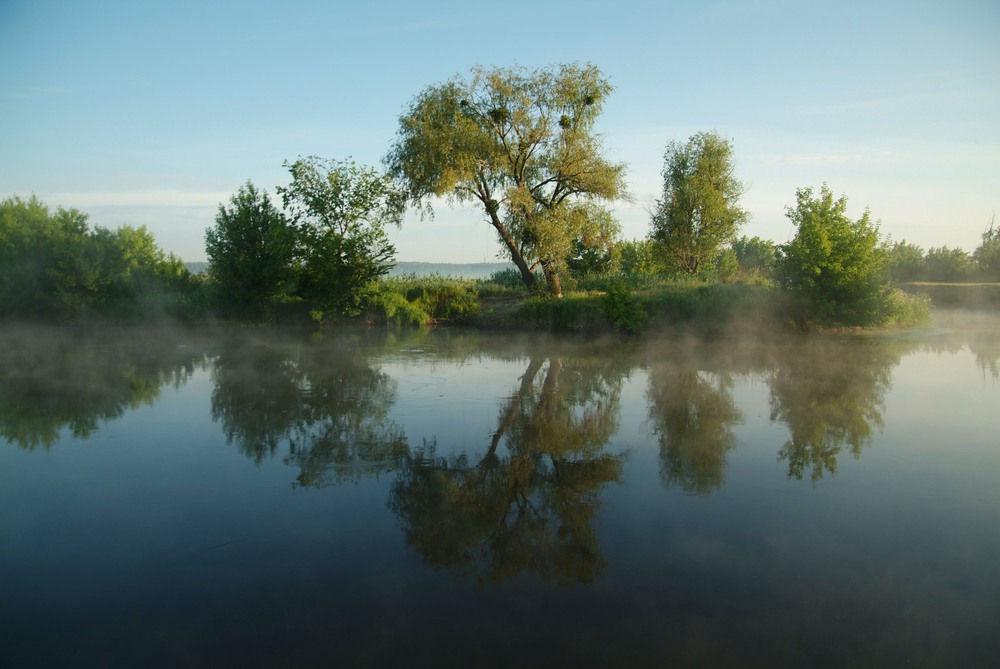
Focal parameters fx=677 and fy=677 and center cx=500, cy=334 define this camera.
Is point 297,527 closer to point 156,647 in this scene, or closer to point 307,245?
point 156,647

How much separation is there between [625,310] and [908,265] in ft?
81.8

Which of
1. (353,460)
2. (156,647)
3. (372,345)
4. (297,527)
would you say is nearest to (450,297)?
(372,345)

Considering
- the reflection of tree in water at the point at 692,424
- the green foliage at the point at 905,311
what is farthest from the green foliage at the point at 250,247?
the green foliage at the point at 905,311

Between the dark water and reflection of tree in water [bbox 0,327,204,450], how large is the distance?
0.15 metres

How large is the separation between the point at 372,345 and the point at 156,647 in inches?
689

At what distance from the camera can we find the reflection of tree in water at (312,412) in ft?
28.3

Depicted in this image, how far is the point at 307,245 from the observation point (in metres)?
26.5

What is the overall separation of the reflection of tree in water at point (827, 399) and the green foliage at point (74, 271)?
24297 millimetres

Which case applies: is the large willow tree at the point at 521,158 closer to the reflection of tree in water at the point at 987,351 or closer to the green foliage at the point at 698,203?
the green foliage at the point at 698,203

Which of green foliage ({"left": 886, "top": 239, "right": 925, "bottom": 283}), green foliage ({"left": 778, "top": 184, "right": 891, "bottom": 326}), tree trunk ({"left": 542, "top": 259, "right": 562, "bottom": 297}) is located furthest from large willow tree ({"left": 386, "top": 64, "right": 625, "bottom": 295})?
green foliage ({"left": 886, "top": 239, "right": 925, "bottom": 283})

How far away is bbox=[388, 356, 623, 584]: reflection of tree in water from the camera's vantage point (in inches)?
226

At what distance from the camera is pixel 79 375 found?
15.7 m

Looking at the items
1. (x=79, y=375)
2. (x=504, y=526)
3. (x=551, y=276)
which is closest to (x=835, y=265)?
(x=551, y=276)

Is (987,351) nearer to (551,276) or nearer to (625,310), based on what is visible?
(625,310)
